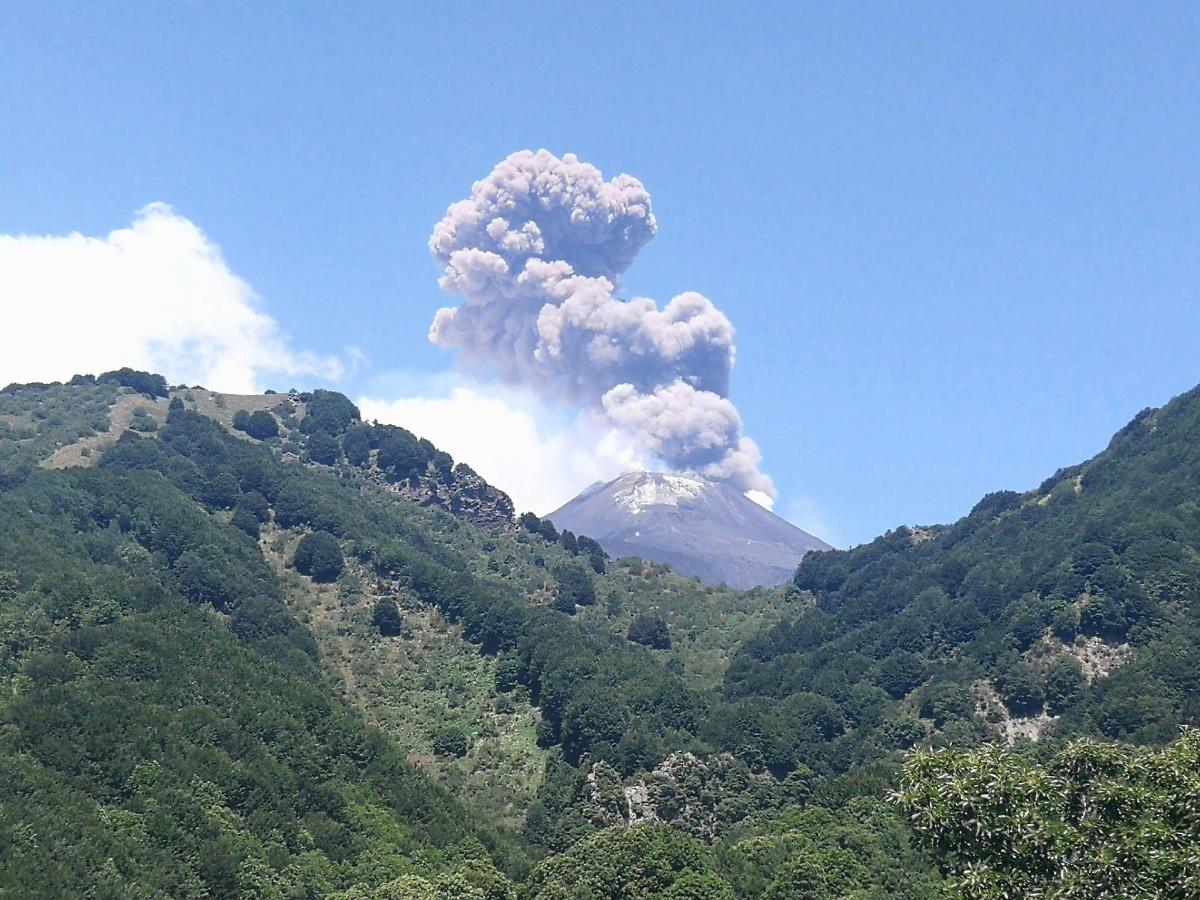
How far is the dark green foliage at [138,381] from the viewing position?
560ft

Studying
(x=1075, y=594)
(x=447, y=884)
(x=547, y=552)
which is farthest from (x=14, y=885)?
(x=547, y=552)

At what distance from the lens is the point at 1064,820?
38.4 m

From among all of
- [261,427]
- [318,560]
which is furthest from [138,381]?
[318,560]

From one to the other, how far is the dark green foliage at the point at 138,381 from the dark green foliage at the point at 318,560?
60845mm

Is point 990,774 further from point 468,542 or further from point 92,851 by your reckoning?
point 468,542

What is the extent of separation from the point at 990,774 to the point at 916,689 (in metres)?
71.5

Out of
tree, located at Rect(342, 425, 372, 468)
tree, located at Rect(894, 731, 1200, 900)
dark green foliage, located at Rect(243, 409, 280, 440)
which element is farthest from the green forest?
dark green foliage, located at Rect(243, 409, 280, 440)

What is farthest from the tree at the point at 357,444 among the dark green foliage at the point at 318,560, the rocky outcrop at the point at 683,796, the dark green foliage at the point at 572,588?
the rocky outcrop at the point at 683,796

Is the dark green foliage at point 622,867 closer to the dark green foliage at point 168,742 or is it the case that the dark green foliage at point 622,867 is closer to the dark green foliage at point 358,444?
the dark green foliage at point 168,742

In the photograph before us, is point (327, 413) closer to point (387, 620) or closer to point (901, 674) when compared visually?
point (387, 620)

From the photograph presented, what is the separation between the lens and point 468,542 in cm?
15150

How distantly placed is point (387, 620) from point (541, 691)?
19.2m

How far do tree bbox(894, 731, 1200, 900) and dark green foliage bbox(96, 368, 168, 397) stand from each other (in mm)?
152606

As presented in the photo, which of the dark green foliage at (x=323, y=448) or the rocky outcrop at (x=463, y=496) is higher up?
the dark green foliage at (x=323, y=448)
